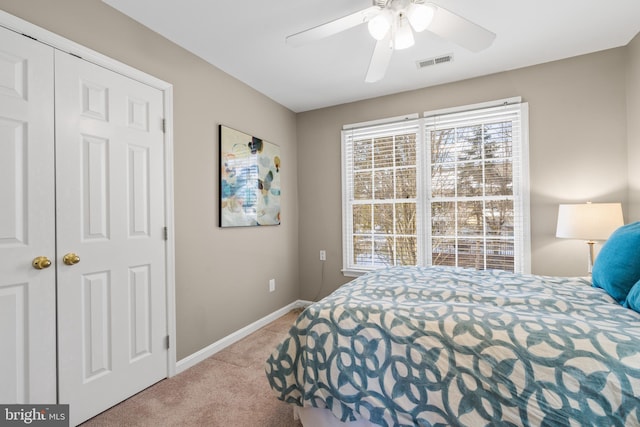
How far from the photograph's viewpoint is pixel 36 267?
59.9 inches

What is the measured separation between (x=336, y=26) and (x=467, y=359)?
1815mm

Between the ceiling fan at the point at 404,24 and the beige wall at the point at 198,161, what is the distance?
1104 millimetres

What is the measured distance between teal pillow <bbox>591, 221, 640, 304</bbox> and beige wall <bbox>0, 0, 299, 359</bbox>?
8.78 feet

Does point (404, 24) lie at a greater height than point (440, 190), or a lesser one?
A: greater

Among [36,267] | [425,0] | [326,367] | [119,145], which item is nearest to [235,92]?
[119,145]

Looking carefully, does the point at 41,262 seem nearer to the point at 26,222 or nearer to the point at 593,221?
the point at 26,222

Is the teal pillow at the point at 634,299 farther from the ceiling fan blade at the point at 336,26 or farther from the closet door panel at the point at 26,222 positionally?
the closet door panel at the point at 26,222

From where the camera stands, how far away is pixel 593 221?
212cm

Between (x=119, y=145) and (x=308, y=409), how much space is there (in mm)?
1951

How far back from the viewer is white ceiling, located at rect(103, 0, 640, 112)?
1.89 m

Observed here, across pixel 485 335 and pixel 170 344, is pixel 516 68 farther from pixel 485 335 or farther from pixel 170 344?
pixel 170 344

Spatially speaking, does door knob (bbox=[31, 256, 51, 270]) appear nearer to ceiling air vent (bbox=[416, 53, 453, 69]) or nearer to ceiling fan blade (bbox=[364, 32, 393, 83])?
ceiling fan blade (bbox=[364, 32, 393, 83])

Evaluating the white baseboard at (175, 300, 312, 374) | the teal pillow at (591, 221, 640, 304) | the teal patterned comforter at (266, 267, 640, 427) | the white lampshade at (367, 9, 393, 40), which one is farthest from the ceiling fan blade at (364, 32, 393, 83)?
the white baseboard at (175, 300, 312, 374)

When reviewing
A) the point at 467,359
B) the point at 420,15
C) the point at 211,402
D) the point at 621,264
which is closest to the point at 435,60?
the point at 420,15
